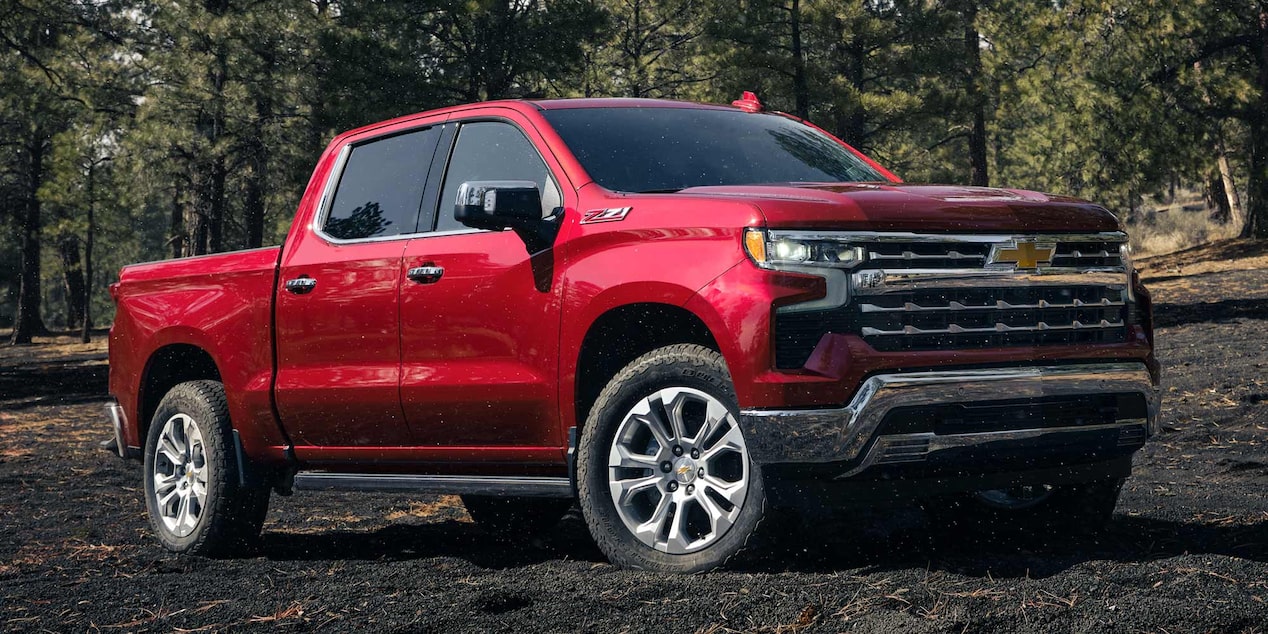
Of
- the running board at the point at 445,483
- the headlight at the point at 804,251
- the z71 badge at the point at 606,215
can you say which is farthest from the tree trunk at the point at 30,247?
the headlight at the point at 804,251

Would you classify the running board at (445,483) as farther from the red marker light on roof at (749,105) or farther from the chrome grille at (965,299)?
the red marker light on roof at (749,105)

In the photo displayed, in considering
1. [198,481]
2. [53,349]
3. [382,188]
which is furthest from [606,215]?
[53,349]

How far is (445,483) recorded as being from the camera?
556 centimetres

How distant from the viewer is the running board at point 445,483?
5203 mm

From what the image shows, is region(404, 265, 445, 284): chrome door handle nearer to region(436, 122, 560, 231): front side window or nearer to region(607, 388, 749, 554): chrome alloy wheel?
region(436, 122, 560, 231): front side window

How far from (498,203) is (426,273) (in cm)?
69

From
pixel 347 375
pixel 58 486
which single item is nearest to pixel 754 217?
pixel 347 375

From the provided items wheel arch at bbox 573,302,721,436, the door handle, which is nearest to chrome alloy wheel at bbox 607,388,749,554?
wheel arch at bbox 573,302,721,436

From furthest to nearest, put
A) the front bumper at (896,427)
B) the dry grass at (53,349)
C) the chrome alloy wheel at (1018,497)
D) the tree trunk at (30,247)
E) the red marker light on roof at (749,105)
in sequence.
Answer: the tree trunk at (30,247), the dry grass at (53,349), the red marker light on roof at (749,105), the chrome alloy wheel at (1018,497), the front bumper at (896,427)

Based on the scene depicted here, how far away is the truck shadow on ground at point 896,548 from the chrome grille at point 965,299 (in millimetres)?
790

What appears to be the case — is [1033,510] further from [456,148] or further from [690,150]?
[456,148]

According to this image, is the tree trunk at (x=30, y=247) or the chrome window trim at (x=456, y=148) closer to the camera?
the chrome window trim at (x=456, y=148)

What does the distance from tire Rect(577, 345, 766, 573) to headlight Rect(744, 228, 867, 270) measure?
42cm

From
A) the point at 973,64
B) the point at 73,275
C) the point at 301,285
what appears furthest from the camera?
the point at 73,275
